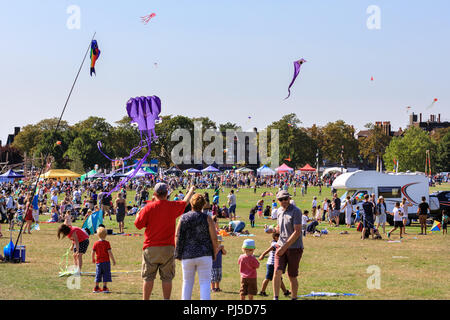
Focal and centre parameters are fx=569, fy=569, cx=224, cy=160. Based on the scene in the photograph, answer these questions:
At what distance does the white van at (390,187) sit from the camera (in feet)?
93.6

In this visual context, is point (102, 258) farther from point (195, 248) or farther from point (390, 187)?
point (390, 187)

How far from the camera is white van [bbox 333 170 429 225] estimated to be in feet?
93.6

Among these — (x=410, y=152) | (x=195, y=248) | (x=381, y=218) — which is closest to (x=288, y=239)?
(x=195, y=248)

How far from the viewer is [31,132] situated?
130m

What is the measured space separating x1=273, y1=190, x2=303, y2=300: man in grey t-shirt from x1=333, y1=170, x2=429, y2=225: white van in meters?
19.8

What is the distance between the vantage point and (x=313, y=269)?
46.4 ft

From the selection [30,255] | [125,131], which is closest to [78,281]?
[30,255]

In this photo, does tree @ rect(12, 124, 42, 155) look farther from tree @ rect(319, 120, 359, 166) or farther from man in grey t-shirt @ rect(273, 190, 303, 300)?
man in grey t-shirt @ rect(273, 190, 303, 300)

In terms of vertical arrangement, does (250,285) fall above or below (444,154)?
below

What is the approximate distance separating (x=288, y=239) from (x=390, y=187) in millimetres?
20753

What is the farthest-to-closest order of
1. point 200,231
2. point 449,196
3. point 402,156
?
point 402,156, point 449,196, point 200,231

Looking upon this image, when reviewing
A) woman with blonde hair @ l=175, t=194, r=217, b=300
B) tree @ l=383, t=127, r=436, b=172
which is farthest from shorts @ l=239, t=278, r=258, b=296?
tree @ l=383, t=127, r=436, b=172

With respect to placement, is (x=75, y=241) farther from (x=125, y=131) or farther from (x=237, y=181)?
(x=125, y=131)

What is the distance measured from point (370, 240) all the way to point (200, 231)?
1508 cm
